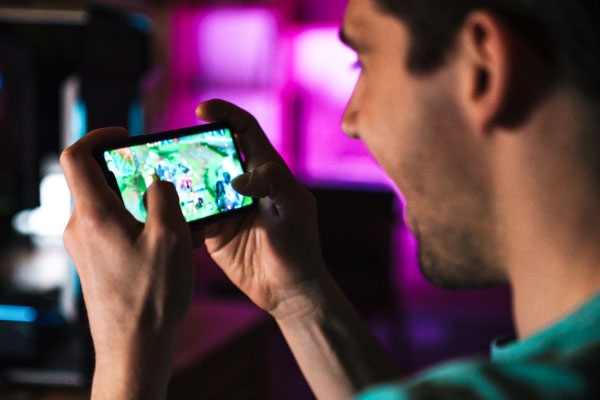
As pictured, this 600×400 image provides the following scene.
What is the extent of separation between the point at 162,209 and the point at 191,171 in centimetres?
29

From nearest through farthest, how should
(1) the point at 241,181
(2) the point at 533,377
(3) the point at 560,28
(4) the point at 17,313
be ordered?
(2) the point at 533,377 < (3) the point at 560,28 < (1) the point at 241,181 < (4) the point at 17,313

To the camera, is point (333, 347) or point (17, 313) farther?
point (17, 313)

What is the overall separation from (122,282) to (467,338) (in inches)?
140

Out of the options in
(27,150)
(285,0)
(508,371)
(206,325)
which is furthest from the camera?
(285,0)

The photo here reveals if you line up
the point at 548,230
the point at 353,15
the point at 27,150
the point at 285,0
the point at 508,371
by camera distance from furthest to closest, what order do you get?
the point at 285,0 < the point at 27,150 < the point at 353,15 < the point at 548,230 < the point at 508,371

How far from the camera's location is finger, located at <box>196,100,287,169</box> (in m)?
0.98

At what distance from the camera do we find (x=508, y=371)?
1.37 feet

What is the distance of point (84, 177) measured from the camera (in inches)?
28.4

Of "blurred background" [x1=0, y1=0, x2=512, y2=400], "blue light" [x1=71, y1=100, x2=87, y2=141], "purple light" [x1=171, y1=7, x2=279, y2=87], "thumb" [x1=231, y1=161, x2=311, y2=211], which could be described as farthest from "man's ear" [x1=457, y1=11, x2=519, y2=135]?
"purple light" [x1=171, y1=7, x2=279, y2=87]

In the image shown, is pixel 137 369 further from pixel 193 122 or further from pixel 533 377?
pixel 193 122

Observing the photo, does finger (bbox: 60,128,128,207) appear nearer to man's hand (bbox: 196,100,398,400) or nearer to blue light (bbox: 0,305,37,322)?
man's hand (bbox: 196,100,398,400)

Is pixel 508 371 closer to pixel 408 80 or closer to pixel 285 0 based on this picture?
pixel 408 80

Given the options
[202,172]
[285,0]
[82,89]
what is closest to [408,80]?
[202,172]

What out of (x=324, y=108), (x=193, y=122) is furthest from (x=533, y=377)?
(x=193, y=122)
